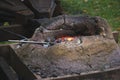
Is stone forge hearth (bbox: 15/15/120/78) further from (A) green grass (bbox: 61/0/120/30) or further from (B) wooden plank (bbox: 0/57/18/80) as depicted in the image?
(A) green grass (bbox: 61/0/120/30)

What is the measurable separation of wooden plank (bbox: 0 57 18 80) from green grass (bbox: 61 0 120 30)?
428cm

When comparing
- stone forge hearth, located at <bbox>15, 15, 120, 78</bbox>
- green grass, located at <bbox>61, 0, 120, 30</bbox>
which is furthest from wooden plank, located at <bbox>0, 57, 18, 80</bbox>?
green grass, located at <bbox>61, 0, 120, 30</bbox>

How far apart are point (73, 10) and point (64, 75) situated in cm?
580

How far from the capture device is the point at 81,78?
3.55 metres

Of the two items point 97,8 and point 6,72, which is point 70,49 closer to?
point 6,72

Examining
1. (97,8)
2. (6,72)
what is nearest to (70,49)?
(6,72)

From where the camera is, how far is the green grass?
28.8 feet

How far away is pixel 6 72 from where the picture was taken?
166 inches

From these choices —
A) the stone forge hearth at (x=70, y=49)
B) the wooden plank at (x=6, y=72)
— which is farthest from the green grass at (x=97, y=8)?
the wooden plank at (x=6, y=72)

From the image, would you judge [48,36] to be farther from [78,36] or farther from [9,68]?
[9,68]

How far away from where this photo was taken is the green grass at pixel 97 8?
879 cm

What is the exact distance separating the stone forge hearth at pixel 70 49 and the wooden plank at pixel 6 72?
29 cm

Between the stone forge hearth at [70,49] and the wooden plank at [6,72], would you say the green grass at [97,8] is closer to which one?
the stone forge hearth at [70,49]

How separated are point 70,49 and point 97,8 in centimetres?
585
